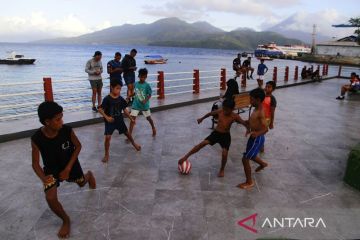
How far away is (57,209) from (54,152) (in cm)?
65

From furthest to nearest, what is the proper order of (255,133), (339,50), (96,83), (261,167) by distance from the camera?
(339,50)
(96,83)
(261,167)
(255,133)

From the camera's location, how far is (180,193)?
4.85 m

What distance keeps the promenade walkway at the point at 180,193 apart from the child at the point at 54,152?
1.56 ft

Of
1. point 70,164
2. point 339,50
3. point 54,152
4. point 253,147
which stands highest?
point 339,50

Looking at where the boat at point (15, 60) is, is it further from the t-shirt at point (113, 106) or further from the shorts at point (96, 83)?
the t-shirt at point (113, 106)

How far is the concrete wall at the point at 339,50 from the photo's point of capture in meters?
87.5

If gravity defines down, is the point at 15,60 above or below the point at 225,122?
below

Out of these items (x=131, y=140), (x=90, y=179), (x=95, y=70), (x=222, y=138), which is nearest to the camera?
(x=90, y=179)

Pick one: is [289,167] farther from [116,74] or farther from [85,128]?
[116,74]

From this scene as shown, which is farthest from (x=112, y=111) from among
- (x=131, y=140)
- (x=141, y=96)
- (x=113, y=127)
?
(x=141, y=96)

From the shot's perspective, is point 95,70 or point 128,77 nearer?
point 95,70

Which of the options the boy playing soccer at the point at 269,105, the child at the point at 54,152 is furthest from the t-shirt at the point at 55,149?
the boy playing soccer at the point at 269,105

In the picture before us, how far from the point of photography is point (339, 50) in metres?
92.1

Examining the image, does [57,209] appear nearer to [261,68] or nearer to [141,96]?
[141,96]
